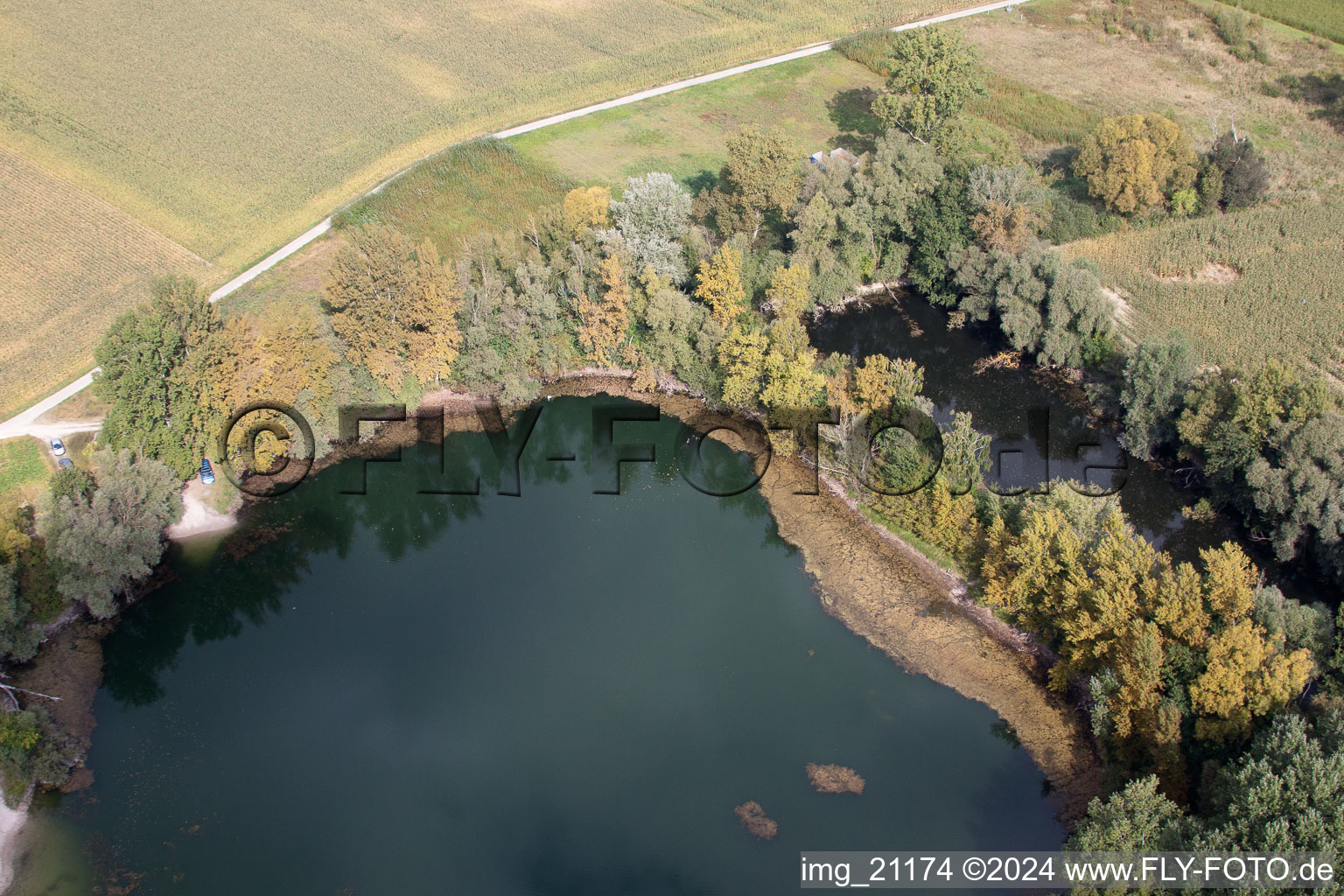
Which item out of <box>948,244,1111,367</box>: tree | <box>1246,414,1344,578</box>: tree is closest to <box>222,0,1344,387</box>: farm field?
<box>948,244,1111,367</box>: tree

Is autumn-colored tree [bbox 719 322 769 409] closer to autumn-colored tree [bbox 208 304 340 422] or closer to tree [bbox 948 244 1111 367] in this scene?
tree [bbox 948 244 1111 367]

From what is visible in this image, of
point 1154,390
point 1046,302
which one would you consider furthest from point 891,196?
point 1154,390

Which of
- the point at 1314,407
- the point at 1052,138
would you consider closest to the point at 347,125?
the point at 1052,138

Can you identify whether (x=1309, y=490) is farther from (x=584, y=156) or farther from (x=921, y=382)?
(x=584, y=156)

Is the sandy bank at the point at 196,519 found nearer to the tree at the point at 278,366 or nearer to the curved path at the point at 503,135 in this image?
the tree at the point at 278,366

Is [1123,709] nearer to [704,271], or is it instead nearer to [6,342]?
[704,271]

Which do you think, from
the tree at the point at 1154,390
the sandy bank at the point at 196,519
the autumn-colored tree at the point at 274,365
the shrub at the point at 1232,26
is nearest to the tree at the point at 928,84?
the tree at the point at 1154,390
